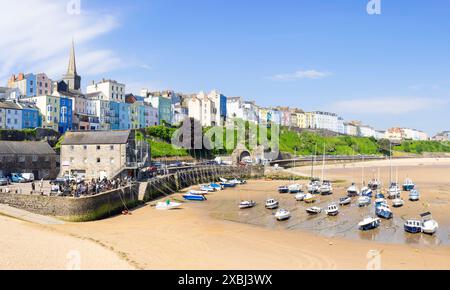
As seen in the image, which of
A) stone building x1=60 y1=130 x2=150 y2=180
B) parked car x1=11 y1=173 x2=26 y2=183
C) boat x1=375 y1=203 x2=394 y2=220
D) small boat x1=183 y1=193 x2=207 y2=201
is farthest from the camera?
small boat x1=183 y1=193 x2=207 y2=201

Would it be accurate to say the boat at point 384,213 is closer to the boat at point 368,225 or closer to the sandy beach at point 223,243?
the sandy beach at point 223,243

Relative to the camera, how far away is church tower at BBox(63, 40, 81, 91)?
9438 centimetres

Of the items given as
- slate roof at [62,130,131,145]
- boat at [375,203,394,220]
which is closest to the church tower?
slate roof at [62,130,131,145]

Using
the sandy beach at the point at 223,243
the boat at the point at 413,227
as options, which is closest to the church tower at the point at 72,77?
the sandy beach at the point at 223,243

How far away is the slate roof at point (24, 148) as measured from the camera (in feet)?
148

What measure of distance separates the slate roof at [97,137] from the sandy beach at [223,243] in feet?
35.2

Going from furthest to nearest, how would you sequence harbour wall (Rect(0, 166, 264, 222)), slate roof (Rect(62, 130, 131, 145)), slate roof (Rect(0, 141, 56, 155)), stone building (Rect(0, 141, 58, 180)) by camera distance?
slate roof (Rect(62, 130, 131, 145)) < slate roof (Rect(0, 141, 56, 155)) < stone building (Rect(0, 141, 58, 180)) < harbour wall (Rect(0, 166, 264, 222))

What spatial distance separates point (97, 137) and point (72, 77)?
53.9 metres

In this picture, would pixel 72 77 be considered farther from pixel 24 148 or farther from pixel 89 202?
pixel 89 202

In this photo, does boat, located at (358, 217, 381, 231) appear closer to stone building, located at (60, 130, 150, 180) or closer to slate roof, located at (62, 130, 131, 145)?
stone building, located at (60, 130, 150, 180)

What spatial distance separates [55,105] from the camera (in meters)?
76.1

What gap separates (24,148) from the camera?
46.9 m

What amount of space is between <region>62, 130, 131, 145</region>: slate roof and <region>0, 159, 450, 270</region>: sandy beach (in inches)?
422
